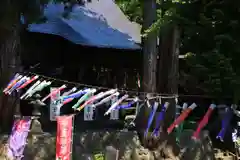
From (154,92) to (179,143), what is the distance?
137cm

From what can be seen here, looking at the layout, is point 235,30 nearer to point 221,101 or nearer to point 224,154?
point 221,101

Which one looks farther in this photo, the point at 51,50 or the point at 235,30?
the point at 51,50

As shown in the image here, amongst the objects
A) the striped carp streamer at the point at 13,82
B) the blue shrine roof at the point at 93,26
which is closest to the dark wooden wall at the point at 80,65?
the blue shrine roof at the point at 93,26

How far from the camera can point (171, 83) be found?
9.12 metres

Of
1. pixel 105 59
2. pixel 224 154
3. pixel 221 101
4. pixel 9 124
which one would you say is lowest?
pixel 224 154

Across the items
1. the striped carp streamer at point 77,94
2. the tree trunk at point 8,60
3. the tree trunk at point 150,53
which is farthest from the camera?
the tree trunk at point 150,53

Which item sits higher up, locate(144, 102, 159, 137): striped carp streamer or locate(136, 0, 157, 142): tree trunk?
locate(136, 0, 157, 142): tree trunk

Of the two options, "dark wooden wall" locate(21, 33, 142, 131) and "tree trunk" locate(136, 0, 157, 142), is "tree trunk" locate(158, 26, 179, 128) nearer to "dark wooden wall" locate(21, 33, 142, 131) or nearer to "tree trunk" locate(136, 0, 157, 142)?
"tree trunk" locate(136, 0, 157, 142)

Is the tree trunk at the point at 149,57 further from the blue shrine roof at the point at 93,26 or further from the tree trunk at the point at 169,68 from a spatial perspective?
the blue shrine roof at the point at 93,26

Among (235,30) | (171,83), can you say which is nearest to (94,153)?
(171,83)

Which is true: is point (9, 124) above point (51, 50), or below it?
below

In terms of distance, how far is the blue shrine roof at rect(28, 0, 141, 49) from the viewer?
11758 millimetres

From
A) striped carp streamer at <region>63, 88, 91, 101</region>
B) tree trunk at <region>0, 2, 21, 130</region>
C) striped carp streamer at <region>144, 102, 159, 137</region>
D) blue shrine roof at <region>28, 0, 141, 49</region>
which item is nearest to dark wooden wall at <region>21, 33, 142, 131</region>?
blue shrine roof at <region>28, 0, 141, 49</region>

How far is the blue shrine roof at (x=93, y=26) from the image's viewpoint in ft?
38.6
